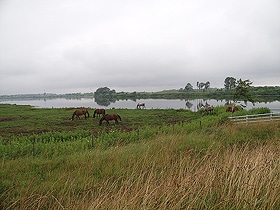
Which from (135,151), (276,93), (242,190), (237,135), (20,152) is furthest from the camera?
(276,93)

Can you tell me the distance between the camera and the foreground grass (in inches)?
108

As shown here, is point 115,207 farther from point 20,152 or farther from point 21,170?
point 20,152

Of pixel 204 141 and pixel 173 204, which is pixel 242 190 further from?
pixel 204 141

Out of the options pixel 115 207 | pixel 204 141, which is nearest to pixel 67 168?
pixel 115 207

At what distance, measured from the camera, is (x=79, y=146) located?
854 cm

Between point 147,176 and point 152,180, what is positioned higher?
point 152,180

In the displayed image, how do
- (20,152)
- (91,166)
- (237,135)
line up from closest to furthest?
(91,166) < (20,152) < (237,135)

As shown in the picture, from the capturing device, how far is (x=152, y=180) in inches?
126

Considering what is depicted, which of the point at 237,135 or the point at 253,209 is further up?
the point at 253,209

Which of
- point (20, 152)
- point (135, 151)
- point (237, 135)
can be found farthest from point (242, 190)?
point (237, 135)

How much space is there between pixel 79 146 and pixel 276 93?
85368 mm

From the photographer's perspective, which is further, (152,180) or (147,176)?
(147,176)

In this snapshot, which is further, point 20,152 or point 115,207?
point 20,152

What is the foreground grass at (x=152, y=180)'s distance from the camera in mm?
2732
